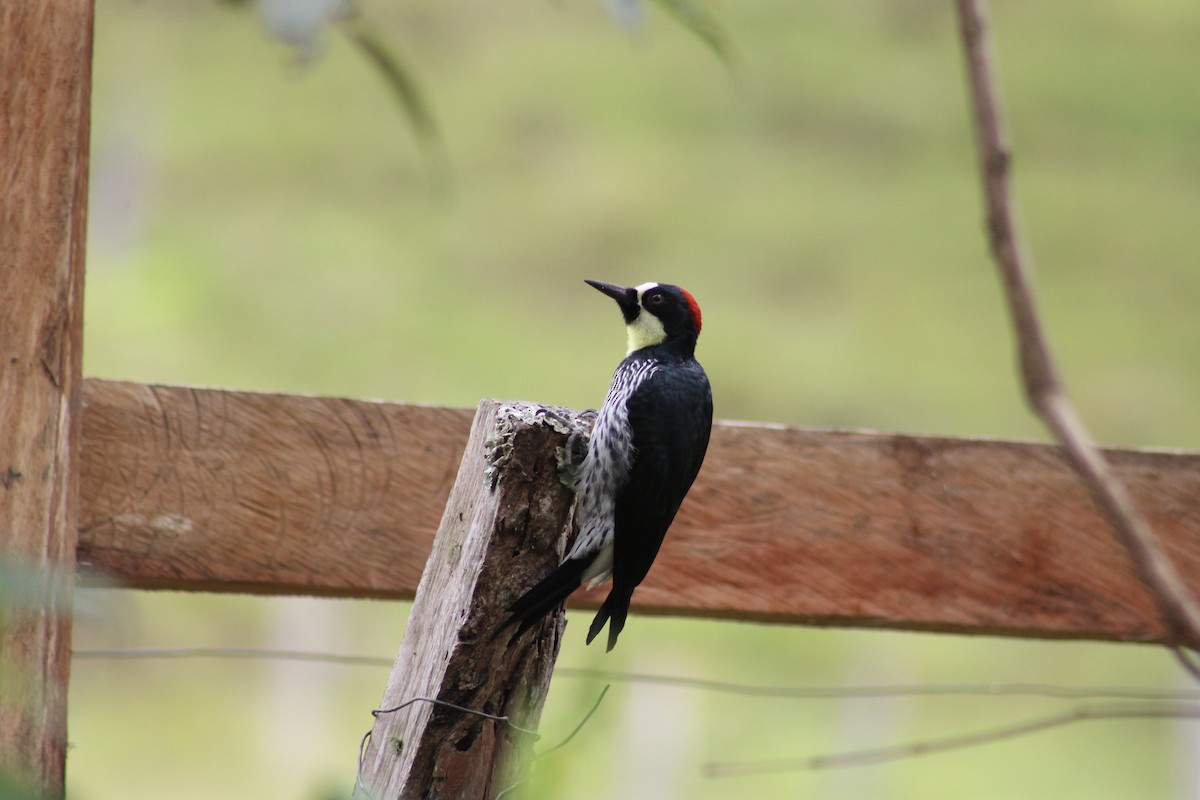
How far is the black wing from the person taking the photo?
1002 millimetres

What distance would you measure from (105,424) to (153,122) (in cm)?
651

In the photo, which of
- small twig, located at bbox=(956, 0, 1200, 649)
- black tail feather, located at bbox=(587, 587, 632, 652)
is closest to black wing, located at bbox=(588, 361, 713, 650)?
black tail feather, located at bbox=(587, 587, 632, 652)

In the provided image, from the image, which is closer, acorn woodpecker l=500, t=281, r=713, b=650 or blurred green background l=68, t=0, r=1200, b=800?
acorn woodpecker l=500, t=281, r=713, b=650

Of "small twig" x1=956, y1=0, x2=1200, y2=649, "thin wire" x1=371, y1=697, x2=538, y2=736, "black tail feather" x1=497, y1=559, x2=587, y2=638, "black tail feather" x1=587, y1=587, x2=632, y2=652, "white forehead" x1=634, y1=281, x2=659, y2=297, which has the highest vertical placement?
"white forehead" x1=634, y1=281, x2=659, y2=297

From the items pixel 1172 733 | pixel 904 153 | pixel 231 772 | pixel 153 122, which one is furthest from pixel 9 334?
pixel 904 153

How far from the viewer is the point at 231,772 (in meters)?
3.97

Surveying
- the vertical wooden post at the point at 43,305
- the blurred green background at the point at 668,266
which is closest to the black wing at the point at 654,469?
the vertical wooden post at the point at 43,305

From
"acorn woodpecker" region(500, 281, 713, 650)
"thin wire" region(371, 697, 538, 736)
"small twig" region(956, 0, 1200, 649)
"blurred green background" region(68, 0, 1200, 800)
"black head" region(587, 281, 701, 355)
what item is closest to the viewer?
"small twig" region(956, 0, 1200, 649)

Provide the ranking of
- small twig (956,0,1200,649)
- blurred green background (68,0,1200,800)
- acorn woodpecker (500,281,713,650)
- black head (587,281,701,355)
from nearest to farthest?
1. small twig (956,0,1200,649)
2. acorn woodpecker (500,281,713,650)
3. black head (587,281,701,355)
4. blurred green background (68,0,1200,800)

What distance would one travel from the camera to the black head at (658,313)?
1425mm

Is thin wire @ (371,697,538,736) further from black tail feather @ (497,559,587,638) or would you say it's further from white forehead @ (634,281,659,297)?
white forehead @ (634,281,659,297)

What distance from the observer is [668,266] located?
20.9 feet

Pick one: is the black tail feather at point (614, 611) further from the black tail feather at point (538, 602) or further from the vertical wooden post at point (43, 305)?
the vertical wooden post at point (43, 305)

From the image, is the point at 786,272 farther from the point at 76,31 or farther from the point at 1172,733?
the point at 76,31
